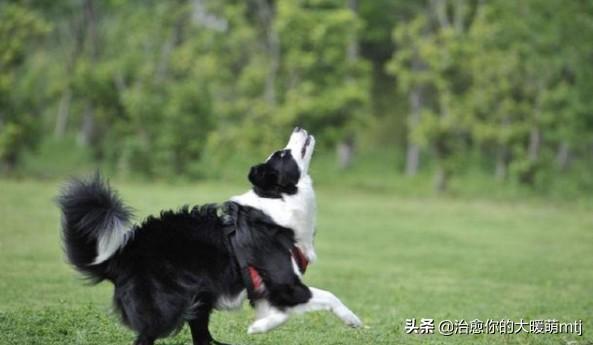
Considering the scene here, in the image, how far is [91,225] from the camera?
6.78 metres

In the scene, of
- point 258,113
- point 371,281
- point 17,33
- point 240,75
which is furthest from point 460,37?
point 371,281

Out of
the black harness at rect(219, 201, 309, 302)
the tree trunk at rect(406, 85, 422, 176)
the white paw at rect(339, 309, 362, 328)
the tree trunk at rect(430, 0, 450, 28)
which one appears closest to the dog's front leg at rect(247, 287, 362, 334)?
the white paw at rect(339, 309, 362, 328)

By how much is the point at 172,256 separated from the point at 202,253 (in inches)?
9.6

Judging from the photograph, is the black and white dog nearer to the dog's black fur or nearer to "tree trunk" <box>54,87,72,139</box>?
the dog's black fur

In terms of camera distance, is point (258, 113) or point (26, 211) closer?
point (26, 211)

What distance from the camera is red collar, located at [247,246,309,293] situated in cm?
689

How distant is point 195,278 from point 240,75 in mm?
28173

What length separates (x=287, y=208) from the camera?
7062 millimetres

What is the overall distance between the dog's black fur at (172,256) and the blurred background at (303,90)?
71.3ft

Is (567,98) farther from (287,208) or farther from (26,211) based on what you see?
(287,208)

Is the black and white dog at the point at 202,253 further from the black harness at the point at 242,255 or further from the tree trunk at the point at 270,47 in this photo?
the tree trunk at the point at 270,47

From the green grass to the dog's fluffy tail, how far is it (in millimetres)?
367

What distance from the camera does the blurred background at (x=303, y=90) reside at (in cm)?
2808

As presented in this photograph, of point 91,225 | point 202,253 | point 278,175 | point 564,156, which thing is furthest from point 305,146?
point 564,156
